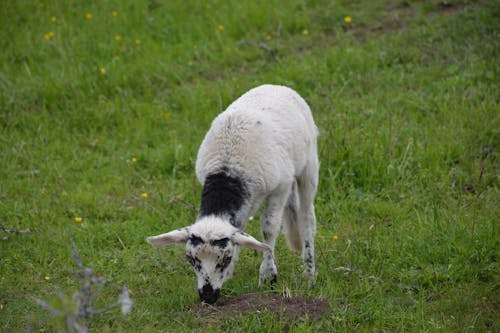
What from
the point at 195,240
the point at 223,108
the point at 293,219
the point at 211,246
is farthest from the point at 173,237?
the point at 223,108

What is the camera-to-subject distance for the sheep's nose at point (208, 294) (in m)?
5.02

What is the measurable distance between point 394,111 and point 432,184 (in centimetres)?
162

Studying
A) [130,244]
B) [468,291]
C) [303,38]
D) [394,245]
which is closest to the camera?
[468,291]

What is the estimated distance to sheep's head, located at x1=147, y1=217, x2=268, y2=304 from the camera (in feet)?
16.1

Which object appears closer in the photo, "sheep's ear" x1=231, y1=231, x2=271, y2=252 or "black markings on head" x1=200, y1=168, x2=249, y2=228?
"sheep's ear" x1=231, y1=231, x2=271, y2=252

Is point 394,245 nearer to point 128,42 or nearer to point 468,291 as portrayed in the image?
point 468,291

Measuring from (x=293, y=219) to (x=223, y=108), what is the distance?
10.2ft

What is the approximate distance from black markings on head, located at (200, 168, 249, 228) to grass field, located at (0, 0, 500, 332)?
81cm

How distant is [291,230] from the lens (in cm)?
631

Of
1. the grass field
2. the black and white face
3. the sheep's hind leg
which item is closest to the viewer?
the black and white face

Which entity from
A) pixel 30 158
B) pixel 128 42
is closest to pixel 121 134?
pixel 30 158

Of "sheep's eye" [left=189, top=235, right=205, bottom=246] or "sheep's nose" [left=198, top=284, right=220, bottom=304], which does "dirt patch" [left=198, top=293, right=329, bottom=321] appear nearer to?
"sheep's nose" [left=198, top=284, right=220, bottom=304]

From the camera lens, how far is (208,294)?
5039mm

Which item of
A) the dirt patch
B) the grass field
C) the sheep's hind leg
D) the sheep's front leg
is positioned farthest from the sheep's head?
the sheep's hind leg
